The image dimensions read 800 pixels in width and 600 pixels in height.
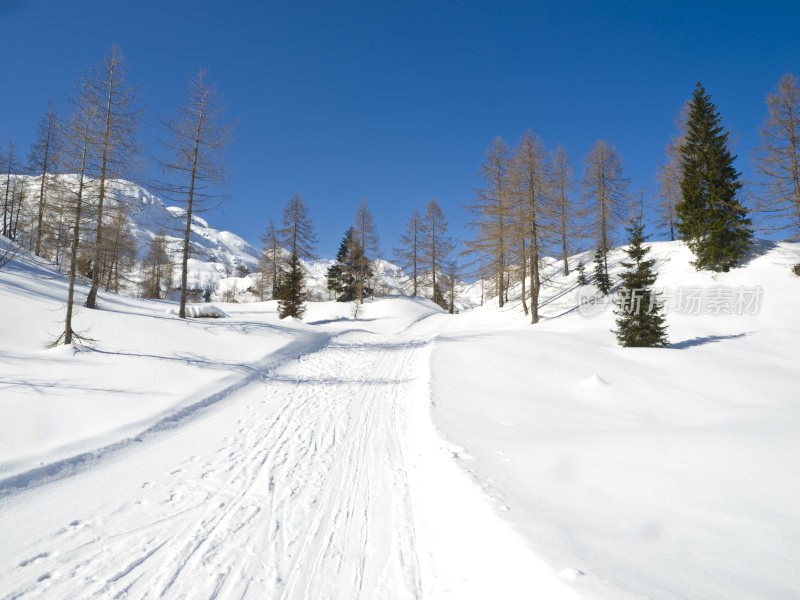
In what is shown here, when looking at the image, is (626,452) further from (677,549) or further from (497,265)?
(497,265)

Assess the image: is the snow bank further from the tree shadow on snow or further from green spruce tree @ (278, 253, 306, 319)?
the tree shadow on snow

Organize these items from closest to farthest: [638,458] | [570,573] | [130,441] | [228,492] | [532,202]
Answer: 1. [570,573]
2. [228,492]
3. [638,458]
4. [130,441]
5. [532,202]

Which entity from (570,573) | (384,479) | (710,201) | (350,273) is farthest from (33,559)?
(350,273)

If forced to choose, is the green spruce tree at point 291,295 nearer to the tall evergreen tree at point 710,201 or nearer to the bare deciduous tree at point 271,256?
the bare deciduous tree at point 271,256

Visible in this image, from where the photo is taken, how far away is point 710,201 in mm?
19797

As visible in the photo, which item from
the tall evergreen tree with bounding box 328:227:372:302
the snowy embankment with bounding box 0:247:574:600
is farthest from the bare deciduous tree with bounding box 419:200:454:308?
the snowy embankment with bounding box 0:247:574:600

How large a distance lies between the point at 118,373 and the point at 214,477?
5000 millimetres

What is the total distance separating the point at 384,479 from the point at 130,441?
371cm

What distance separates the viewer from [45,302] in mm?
11477

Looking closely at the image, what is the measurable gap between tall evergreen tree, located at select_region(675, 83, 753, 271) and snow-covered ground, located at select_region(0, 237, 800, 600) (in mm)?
13701

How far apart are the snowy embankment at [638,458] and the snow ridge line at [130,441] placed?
442 centimetres

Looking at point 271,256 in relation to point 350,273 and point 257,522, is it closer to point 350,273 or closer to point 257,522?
point 350,273

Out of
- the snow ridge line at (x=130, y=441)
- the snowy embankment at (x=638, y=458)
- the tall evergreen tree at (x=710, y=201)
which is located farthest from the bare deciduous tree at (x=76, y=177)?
the tall evergreen tree at (x=710, y=201)

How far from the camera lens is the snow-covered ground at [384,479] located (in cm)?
235
